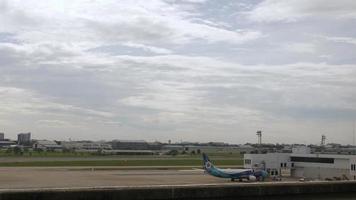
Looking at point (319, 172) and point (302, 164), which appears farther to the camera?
point (302, 164)

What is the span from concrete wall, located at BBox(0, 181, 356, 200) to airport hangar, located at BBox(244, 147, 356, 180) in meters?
74.0

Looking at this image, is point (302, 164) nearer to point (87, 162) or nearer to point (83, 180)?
point (83, 180)

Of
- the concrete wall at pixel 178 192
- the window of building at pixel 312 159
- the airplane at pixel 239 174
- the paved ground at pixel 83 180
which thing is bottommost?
the paved ground at pixel 83 180

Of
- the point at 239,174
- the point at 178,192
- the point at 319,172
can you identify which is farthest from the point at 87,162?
the point at 178,192

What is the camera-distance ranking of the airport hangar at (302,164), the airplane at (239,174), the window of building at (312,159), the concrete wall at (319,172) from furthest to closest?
1. the window of building at (312,159)
2. the airport hangar at (302,164)
3. the concrete wall at (319,172)
4. the airplane at (239,174)

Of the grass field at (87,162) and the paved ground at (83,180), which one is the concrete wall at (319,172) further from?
the grass field at (87,162)

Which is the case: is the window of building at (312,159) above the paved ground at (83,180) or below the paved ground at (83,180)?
above

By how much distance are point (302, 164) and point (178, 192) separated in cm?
8453

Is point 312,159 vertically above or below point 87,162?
above

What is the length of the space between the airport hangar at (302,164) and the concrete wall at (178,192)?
73989mm

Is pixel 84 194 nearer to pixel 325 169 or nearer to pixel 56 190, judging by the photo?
pixel 56 190

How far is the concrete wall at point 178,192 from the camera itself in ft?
34.9

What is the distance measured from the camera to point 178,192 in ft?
39.1

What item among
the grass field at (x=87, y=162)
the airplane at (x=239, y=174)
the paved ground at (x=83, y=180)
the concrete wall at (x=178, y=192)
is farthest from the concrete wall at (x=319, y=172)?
the concrete wall at (x=178, y=192)
